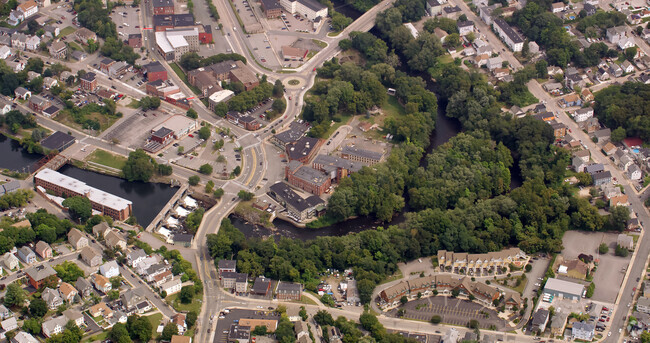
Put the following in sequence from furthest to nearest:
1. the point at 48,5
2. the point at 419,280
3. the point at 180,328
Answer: the point at 48,5, the point at 419,280, the point at 180,328

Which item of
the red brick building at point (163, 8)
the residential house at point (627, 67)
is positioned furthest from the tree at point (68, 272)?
the residential house at point (627, 67)

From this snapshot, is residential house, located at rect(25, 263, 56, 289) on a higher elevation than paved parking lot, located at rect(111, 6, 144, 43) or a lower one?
higher

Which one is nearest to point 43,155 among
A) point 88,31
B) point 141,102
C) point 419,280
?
point 141,102

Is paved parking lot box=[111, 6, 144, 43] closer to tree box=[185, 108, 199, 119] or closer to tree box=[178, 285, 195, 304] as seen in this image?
tree box=[185, 108, 199, 119]

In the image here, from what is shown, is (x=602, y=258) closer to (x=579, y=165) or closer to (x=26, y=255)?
(x=579, y=165)

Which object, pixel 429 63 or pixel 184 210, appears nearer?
pixel 184 210

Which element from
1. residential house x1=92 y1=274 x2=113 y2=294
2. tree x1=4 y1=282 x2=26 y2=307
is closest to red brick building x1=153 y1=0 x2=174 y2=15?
residential house x1=92 y1=274 x2=113 y2=294

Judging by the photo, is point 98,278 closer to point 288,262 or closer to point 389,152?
point 288,262
